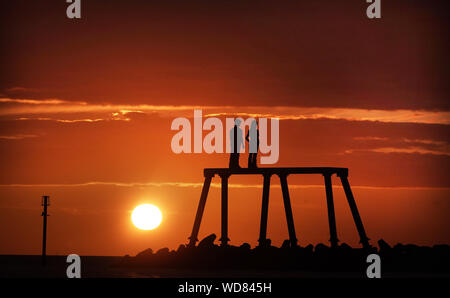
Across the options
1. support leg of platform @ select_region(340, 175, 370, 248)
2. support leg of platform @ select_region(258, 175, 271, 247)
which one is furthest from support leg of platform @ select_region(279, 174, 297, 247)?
support leg of platform @ select_region(340, 175, 370, 248)

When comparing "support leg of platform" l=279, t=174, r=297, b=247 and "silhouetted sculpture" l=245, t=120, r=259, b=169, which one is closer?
"silhouetted sculpture" l=245, t=120, r=259, b=169

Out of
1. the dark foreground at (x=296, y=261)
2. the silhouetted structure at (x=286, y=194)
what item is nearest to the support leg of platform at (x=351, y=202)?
the silhouetted structure at (x=286, y=194)

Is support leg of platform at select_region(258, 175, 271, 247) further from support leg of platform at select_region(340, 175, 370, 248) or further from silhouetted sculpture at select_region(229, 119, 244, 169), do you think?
support leg of platform at select_region(340, 175, 370, 248)

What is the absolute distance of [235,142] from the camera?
166ft

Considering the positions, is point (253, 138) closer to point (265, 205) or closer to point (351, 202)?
point (265, 205)

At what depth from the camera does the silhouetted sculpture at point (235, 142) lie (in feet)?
165

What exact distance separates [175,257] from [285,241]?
592cm

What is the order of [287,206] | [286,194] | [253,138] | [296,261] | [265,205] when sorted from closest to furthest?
[253,138] < [286,194] < [287,206] < [265,205] < [296,261]

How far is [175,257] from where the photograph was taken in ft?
188

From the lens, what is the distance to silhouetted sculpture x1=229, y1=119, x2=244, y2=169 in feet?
165

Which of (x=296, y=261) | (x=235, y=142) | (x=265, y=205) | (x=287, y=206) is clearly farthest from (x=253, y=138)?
(x=296, y=261)

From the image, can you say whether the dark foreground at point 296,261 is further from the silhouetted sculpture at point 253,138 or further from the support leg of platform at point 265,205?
the silhouetted sculpture at point 253,138
